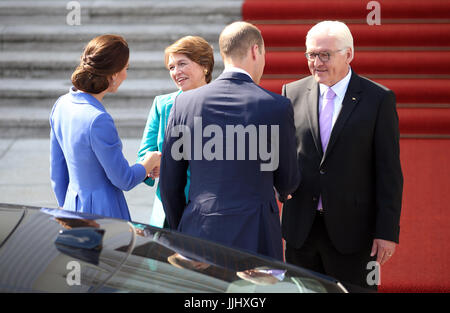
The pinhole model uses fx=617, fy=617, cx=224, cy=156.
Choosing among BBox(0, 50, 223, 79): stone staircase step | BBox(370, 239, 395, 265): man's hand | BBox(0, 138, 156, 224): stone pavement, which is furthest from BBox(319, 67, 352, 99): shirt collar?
BBox(0, 50, 223, 79): stone staircase step

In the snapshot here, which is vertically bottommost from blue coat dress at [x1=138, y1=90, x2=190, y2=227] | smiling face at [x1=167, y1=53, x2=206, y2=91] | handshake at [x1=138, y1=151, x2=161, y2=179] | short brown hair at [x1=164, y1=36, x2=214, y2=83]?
handshake at [x1=138, y1=151, x2=161, y2=179]

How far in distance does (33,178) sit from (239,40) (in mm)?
3344

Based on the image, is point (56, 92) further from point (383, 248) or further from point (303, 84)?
point (383, 248)

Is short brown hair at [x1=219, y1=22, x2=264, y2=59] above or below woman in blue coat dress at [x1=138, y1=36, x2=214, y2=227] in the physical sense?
above

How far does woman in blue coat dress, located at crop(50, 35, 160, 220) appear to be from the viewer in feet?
8.33

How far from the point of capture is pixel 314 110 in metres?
2.65

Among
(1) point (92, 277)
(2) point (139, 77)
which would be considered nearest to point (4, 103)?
(2) point (139, 77)

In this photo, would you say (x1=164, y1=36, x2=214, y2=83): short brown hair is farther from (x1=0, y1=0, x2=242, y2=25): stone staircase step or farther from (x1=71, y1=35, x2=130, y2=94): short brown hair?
(x1=0, y1=0, x2=242, y2=25): stone staircase step

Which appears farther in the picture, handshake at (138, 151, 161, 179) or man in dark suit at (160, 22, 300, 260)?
handshake at (138, 151, 161, 179)

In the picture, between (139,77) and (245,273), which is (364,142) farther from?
(139,77)

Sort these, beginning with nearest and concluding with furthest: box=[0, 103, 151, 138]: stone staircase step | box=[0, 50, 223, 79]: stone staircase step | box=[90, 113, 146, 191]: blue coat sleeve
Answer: box=[90, 113, 146, 191]: blue coat sleeve < box=[0, 103, 151, 138]: stone staircase step < box=[0, 50, 223, 79]: stone staircase step

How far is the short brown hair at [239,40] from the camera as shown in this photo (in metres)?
2.36

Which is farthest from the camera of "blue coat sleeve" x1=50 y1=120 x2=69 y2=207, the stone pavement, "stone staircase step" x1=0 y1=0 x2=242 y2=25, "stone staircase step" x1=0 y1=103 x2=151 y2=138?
"stone staircase step" x1=0 y1=0 x2=242 y2=25
